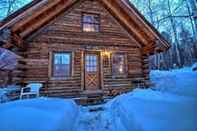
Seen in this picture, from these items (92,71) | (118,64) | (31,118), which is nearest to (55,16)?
(92,71)

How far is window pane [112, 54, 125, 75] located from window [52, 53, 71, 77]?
2.76 m

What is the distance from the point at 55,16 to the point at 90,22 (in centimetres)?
210

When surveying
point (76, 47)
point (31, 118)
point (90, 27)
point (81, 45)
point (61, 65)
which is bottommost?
point (31, 118)

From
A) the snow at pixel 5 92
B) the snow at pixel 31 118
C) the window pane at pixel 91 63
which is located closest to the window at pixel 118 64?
the window pane at pixel 91 63

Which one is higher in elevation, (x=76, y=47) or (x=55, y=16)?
(x=55, y=16)

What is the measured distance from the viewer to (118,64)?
10.4 meters

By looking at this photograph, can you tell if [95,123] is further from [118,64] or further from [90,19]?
[90,19]

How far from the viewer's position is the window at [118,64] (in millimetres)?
10309

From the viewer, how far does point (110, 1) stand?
409 inches

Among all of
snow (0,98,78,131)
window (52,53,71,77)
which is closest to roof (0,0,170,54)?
window (52,53,71,77)

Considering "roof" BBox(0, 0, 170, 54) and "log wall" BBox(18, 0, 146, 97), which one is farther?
"log wall" BBox(18, 0, 146, 97)

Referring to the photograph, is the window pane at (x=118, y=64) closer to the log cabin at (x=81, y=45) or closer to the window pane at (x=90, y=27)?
the log cabin at (x=81, y=45)

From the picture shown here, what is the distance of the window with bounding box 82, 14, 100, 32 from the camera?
1014 cm

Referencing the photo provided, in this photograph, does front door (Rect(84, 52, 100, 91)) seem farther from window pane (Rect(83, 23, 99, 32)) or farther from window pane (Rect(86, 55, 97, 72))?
window pane (Rect(83, 23, 99, 32))
